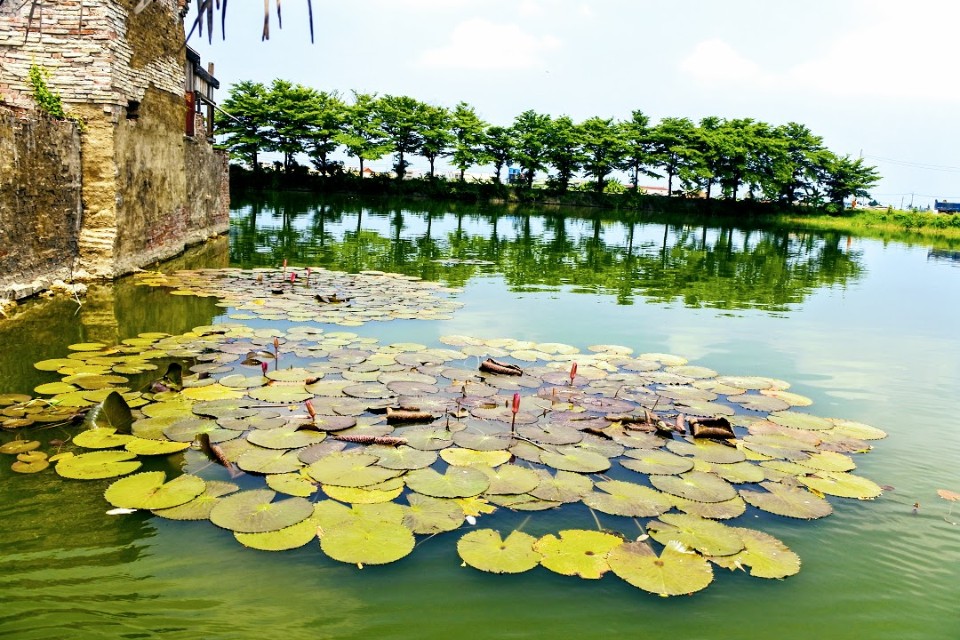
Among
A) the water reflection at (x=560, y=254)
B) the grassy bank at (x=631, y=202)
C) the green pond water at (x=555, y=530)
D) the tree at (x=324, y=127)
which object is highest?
the tree at (x=324, y=127)

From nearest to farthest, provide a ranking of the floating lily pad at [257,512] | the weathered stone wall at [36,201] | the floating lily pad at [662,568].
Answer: the floating lily pad at [662,568] → the floating lily pad at [257,512] → the weathered stone wall at [36,201]

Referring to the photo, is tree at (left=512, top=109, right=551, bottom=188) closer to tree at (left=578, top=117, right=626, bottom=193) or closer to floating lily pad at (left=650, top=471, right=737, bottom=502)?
tree at (left=578, top=117, right=626, bottom=193)

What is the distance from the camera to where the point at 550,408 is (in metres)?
5.20

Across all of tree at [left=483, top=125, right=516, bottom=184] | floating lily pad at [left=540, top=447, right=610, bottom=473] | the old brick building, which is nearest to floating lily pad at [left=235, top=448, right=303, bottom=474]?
floating lily pad at [left=540, top=447, right=610, bottom=473]

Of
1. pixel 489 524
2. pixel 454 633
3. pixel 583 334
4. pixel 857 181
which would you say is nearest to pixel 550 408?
pixel 489 524

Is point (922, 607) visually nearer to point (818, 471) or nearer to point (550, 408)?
point (818, 471)

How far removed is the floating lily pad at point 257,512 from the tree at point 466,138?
47.1 m

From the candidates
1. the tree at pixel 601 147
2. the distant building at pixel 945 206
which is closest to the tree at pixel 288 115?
the tree at pixel 601 147

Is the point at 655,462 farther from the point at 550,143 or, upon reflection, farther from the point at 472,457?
the point at 550,143

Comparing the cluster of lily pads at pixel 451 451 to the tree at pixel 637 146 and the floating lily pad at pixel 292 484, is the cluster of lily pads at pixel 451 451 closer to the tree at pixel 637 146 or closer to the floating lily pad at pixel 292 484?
the floating lily pad at pixel 292 484

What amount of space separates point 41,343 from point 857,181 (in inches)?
2265

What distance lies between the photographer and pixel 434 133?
48094mm

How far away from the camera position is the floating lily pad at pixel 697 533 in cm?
324

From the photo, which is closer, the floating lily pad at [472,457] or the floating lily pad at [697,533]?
the floating lily pad at [697,533]
